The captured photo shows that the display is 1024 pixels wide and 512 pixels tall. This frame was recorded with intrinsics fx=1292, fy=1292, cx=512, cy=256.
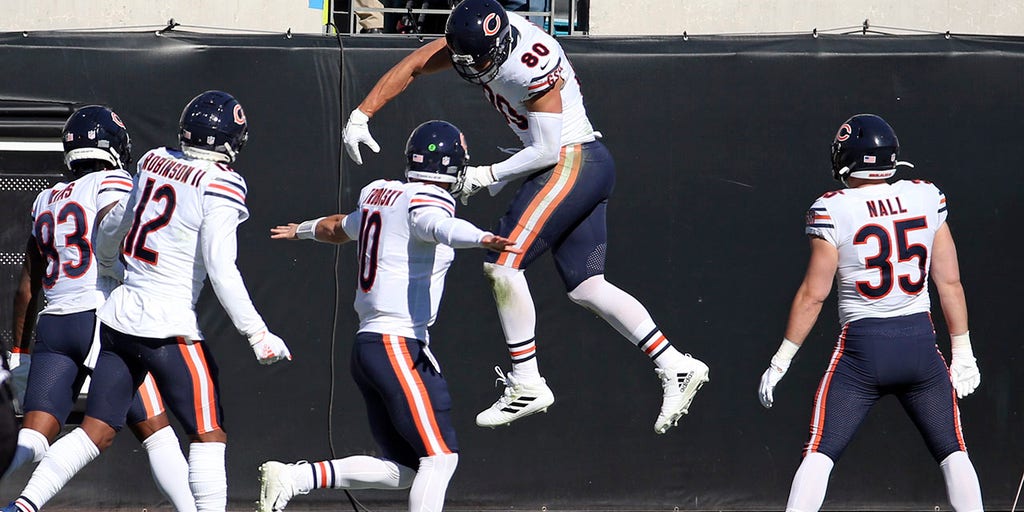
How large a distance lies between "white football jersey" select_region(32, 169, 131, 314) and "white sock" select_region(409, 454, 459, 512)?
167 cm

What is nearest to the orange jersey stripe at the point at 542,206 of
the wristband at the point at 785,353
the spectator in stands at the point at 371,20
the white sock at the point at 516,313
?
the white sock at the point at 516,313

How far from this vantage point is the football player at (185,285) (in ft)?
16.4

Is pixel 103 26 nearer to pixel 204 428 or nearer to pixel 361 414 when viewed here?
pixel 361 414

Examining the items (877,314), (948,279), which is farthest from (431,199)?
(948,279)

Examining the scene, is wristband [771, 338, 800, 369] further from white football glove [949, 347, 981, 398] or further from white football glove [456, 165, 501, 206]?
white football glove [456, 165, 501, 206]

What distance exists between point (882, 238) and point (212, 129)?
2731 millimetres

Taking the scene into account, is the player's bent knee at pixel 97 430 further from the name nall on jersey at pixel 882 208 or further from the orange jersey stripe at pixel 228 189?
the name nall on jersey at pixel 882 208

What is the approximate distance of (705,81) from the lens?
7.45 metres

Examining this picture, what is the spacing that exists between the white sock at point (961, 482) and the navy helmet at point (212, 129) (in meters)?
3.19

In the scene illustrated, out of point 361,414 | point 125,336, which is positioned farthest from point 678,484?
point 125,336

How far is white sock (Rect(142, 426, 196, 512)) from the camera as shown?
5648 millimetres

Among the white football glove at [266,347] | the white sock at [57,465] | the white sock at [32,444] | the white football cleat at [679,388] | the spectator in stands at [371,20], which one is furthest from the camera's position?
the spectator in stands at [371,20]

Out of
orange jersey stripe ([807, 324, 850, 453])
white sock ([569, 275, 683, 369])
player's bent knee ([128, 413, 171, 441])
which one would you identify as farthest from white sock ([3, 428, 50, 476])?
orange jersey stripe ([807, 324, 850, 453])

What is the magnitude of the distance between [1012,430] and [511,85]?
4.00 metres
